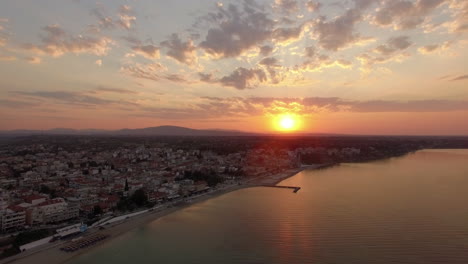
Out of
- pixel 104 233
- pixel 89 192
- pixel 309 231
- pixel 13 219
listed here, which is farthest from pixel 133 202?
pixel 309 231

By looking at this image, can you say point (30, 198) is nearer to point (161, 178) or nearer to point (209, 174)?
point (161, 178)

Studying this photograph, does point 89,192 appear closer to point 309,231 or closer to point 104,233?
point 104,233

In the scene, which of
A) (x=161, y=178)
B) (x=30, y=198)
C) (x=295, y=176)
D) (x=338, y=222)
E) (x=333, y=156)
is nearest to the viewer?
(x=338, y=222)

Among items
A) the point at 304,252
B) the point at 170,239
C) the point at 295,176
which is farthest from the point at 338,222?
the point at 295,176

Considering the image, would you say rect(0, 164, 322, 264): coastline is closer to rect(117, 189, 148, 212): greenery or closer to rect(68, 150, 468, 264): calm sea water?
rect(68, 150, 468, 264): calm sea water

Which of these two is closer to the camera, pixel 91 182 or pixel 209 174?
pixel 91 182

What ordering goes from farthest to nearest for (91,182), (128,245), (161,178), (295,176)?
1. (295,176)
2. (161,178)
3. (91,182)
4. (128,245)

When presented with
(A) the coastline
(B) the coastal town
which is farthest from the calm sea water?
(B) the coastal town

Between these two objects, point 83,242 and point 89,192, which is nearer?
point 83,242

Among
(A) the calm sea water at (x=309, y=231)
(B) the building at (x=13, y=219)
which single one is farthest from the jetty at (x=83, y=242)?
(B) the building at (x=13, y=219)
